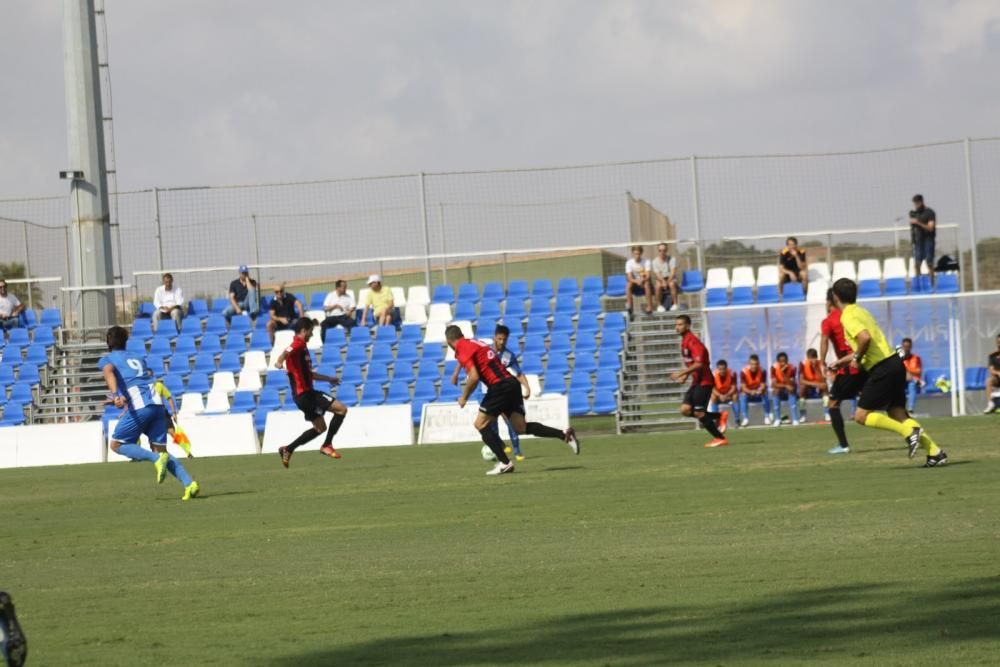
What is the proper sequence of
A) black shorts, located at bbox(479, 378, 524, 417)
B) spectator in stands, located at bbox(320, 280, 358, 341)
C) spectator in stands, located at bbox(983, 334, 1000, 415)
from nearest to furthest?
black shorts, located at bbox(479, 378, 524, 417), spectator in stands, located at bbox(983, 334, 1000, 415), spectator in stands, located at bbox(320, 280, 358, 341)

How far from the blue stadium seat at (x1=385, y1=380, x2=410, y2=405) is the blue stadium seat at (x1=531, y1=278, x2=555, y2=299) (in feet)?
13.2

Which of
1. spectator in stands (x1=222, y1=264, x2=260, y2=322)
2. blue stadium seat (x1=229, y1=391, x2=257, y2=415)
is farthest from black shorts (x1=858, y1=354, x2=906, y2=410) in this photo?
spectator in stands (x1=222, y1=264, x2=260, y2=322)

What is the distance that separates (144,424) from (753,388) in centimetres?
1472

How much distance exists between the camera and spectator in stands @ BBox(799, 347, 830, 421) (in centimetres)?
2847

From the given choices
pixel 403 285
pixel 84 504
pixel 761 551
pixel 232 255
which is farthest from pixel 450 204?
pixel 761 551

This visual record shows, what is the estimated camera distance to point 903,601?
25.9 feet

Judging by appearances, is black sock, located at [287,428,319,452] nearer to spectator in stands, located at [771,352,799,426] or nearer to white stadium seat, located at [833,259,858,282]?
spectator in stands, located at [771,352,799,426]

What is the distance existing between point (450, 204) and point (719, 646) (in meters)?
28.2

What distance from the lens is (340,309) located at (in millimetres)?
33562

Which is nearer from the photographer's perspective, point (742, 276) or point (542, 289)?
point (742, 276)

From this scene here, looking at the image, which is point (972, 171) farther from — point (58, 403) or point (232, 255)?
point (58, 403)

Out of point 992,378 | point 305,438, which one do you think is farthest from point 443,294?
point 305,438

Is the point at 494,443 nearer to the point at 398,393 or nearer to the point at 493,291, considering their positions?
the point at 398,393

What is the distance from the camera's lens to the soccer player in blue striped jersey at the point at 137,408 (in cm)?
1672
